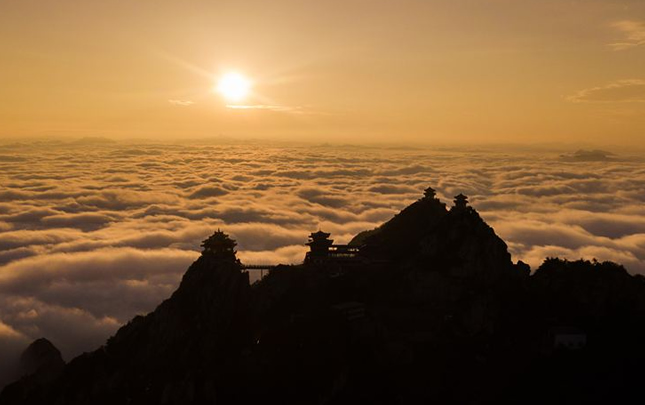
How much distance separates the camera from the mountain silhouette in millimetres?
66375

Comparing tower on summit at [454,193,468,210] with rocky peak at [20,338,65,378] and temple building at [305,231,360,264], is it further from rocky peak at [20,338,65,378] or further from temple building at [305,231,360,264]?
rocky peak at [20,338,65,378]

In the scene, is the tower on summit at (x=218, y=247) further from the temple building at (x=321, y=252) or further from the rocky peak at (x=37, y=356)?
the rocky peak at (x=37, y=356)

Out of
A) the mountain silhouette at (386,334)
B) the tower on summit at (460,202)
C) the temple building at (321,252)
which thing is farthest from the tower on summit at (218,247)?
the tower on summit at (460,202)

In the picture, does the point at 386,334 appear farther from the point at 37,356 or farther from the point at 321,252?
the point at 37,356

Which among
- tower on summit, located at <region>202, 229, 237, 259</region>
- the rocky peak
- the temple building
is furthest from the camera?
the rocky peak

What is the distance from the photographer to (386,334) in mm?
71375

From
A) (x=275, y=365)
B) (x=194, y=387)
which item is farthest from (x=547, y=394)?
(x=194, y=387)

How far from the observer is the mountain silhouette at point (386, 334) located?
66375 millimetres

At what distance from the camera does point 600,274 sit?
255 feet

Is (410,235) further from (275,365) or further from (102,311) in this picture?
(102,311)

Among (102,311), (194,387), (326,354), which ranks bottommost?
(102,311)

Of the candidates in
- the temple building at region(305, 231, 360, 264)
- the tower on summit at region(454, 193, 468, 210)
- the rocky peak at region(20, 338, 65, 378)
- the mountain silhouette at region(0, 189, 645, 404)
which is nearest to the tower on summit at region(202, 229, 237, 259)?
the mountain silhouette at region(0, 189, 645, 404)

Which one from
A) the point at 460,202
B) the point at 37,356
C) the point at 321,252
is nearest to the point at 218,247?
the point at 321,252

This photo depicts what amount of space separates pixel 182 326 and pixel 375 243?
114ft
